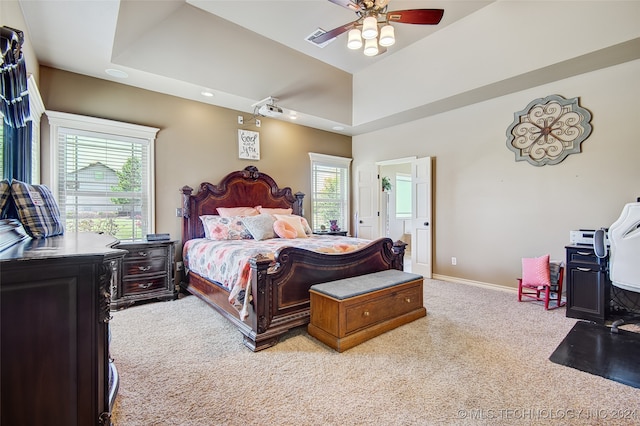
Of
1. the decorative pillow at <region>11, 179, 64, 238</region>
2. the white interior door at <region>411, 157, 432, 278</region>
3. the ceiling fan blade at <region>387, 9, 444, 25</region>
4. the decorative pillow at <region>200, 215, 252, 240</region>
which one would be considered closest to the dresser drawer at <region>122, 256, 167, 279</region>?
the decorative pillow at <region>200, 215, 252, 240</region>

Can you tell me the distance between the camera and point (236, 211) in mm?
4539

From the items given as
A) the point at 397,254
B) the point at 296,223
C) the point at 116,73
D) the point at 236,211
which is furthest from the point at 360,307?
the point at 116,73

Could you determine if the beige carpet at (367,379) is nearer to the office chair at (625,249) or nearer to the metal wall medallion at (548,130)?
the office chair at (625,249)

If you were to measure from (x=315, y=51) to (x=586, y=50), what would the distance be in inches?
137

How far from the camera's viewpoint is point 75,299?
1.16 m

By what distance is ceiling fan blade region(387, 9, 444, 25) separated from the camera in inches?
105

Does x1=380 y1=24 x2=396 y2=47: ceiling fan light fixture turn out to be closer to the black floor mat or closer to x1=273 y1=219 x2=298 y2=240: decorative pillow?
x1=273 y1=219 x2=298 y2=240: decorative pillow

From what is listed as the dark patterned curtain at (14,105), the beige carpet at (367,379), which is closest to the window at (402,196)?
the beige carpet at (367,379)

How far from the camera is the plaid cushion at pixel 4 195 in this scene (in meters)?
1.62

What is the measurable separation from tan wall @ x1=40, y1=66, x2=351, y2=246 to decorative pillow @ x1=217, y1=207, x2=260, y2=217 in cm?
53

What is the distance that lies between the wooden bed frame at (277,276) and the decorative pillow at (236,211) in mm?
159

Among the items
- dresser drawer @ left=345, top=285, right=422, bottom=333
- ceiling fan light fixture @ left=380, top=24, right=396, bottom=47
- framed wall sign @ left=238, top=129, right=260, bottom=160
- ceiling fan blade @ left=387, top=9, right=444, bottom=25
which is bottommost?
dresser drawer @ left=345, top=285, right=422, bottom=333

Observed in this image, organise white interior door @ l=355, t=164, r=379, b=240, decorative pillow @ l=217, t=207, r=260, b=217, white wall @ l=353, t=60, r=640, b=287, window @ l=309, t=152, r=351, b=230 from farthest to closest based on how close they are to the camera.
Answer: white interior door @ l=355, t=164, r=379, b=240 < window @ l=309, t=152, r=351, b=230 < decorative pillow @ l=217, t=207, r=260, b=217 < white wall @ l=353, t=60, r=640, b=287

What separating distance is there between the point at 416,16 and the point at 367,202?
152 inches
